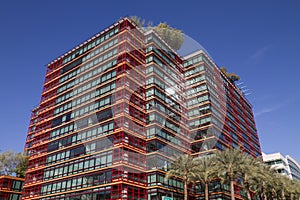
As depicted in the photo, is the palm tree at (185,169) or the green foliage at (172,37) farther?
the green foliage at (172,37)

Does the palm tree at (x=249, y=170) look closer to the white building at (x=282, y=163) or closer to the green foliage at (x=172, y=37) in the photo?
the green foliage at (x=172, y=37)

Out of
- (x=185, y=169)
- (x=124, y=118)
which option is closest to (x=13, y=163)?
(x=124, y=118)

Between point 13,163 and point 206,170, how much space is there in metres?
54.7

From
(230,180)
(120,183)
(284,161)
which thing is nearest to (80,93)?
(120,183)

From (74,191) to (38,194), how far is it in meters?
12.8

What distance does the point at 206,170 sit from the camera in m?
51.6

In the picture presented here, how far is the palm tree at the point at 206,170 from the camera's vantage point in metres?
51.2

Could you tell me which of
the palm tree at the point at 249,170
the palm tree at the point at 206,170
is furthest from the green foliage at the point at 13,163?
the palm tree at the point at 249,170

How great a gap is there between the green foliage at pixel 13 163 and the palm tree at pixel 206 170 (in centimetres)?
5044

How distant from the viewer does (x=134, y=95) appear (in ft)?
202

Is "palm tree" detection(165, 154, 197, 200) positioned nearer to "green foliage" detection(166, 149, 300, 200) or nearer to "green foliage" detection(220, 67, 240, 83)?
"green foliage" detection(166, 149, 300, 200)

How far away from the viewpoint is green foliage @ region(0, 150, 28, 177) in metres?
75.5

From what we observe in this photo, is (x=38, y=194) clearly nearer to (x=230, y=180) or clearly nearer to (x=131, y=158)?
(x=131, y=158)

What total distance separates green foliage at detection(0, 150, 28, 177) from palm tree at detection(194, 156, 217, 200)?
165 feet
